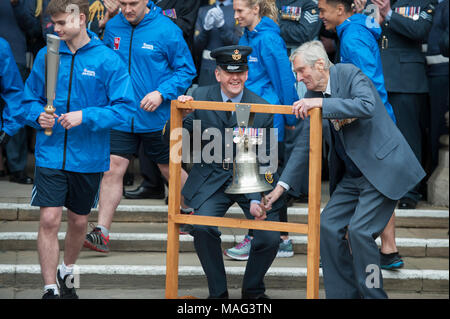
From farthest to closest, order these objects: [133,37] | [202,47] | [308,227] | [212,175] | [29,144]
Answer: [29,144], [202,47], [133,37], [212,175], [308,227]

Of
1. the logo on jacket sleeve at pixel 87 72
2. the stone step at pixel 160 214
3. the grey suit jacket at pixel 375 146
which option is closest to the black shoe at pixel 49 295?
the logo on jacket sleeve at pixel 87 72

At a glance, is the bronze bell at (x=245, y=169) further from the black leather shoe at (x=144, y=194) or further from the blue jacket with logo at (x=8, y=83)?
the black leather shoe at (x=144, y=194)

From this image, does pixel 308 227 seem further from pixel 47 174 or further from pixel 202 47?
pixel 202 47

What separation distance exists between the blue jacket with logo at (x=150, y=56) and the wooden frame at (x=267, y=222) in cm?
127

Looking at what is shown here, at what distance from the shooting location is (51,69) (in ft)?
16.2

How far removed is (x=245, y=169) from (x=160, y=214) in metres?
2.35

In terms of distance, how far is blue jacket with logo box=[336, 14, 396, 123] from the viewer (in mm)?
6191

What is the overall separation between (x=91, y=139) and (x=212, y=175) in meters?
0.88

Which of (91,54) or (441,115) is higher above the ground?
(91,54)

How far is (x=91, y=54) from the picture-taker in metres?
5.39

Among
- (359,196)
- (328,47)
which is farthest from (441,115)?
(359,196)

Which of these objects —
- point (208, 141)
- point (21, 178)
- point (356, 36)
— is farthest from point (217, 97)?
point (21, 178)

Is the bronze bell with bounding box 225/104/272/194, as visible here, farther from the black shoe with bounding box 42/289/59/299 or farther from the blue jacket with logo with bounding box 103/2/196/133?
the blue jacket with logo with bounding box 103/2/196/133

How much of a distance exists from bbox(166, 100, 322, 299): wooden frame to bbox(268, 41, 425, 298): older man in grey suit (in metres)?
0.26
